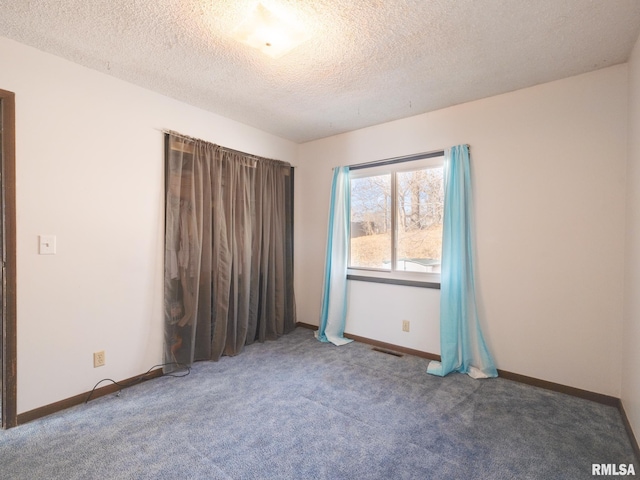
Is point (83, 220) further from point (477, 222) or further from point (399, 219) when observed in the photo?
point (477, 222)

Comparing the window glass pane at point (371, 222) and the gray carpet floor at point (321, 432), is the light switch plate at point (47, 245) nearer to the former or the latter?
the gray carpet floor at point (321, 432)

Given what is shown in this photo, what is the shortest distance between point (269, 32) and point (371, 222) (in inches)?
88.0

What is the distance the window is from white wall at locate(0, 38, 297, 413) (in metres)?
2.07

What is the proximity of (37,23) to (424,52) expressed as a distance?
2.38 metres

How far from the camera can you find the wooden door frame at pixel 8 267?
191 centimetres

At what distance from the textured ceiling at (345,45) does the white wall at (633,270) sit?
374mm

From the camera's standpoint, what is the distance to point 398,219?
10.9 ft

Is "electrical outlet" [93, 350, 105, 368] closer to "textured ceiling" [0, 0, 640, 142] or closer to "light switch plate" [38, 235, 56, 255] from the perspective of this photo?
"light switch plate" [38, 235, 56, 255]

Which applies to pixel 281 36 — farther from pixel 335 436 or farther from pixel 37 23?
pixel 335 436

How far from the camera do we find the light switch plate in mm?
2055

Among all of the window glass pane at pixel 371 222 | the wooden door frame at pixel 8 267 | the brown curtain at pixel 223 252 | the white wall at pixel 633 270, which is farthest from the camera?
the window glass pane at pixel 371 222

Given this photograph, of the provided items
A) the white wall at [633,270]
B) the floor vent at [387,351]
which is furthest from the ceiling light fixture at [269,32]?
the floor vent at [387,351]

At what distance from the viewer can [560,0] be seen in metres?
1.61

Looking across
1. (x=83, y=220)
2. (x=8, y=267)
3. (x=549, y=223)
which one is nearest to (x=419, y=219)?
(x=549, y=223)
